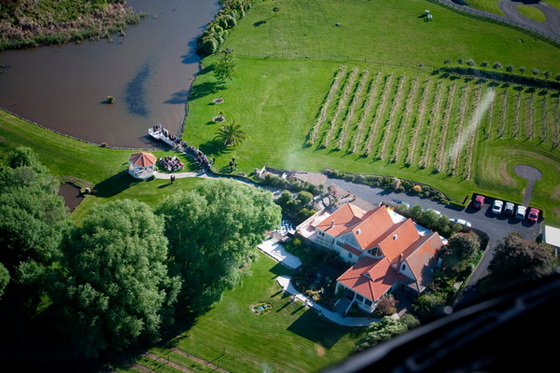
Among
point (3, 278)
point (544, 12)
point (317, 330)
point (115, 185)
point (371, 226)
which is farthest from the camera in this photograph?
point (544, 12)

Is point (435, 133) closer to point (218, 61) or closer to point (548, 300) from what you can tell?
point (218, 61)

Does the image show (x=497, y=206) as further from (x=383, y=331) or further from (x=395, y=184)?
(x=383, y=331)

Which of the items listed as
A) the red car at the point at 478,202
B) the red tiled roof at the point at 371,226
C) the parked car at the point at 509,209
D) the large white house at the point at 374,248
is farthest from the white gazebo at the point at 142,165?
the parked car at the point at 509,209

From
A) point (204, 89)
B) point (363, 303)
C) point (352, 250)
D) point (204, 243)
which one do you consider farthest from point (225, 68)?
point (363, 303)

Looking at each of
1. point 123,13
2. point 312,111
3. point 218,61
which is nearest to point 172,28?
point 123,13

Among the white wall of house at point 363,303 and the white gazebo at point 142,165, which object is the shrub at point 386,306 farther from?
the white gazebo at point 142,165
